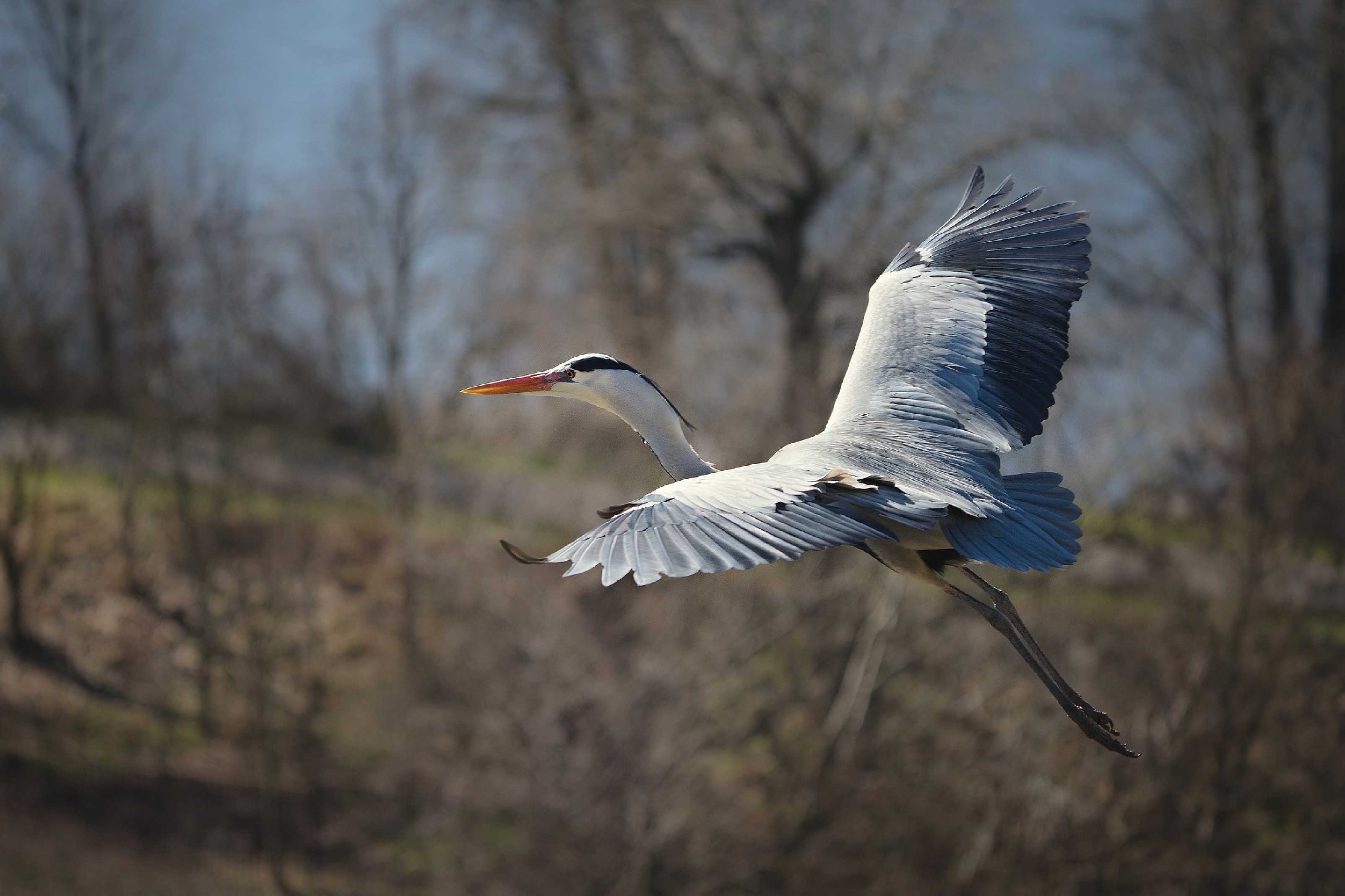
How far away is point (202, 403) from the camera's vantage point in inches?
509

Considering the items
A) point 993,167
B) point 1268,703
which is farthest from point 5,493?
point 1268,703

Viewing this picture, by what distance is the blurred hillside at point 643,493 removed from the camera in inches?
408

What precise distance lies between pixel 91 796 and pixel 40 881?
40.0 inches

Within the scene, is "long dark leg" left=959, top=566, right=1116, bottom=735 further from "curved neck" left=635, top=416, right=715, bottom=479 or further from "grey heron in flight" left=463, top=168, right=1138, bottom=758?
"curved neck" left=635, top=416, right=715, bottom=479

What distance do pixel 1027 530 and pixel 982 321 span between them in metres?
0.92

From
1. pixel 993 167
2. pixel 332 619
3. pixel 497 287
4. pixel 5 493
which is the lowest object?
pixel 332 619

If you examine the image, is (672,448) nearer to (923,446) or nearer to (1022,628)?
(923,446)

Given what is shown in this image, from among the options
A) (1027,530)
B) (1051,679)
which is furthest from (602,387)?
(1051,679)

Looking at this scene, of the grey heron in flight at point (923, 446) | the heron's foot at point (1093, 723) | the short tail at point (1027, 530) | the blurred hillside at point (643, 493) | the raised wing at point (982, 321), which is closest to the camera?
the grey heron in flight at point (923, 446)

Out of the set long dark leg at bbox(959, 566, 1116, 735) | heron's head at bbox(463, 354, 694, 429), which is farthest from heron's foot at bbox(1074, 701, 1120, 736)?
heron's head at bbox(463, 354, 694, 429)

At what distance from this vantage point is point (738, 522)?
10.4 ft

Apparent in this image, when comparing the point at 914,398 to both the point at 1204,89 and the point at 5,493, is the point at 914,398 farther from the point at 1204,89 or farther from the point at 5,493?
the point at 5,493

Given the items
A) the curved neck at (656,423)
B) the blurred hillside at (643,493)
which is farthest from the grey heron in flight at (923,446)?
the blurred hillside at (643,493)

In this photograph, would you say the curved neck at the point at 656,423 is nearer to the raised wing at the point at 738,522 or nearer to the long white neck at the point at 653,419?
the long white neck at the point at 653,419
